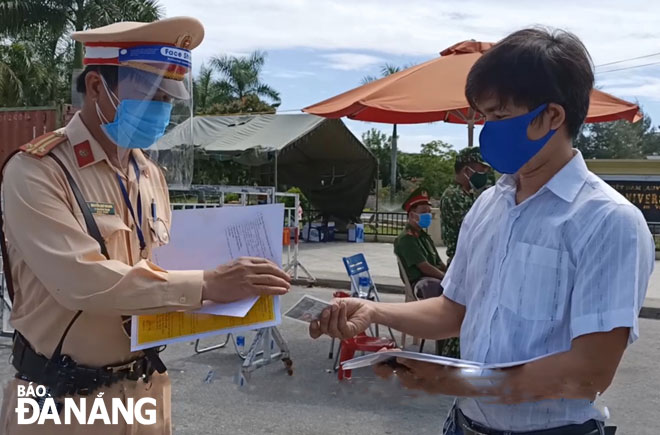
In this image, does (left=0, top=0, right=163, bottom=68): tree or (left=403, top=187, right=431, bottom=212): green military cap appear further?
(left=0, top=0, right=163, bottom=68): tree

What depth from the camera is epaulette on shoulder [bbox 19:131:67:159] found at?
178cm

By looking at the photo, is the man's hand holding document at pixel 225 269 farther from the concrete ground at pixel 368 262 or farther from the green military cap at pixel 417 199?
the concrete ground at pixel 368 262

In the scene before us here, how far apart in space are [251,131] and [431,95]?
1040cm

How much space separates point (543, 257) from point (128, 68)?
128 cm

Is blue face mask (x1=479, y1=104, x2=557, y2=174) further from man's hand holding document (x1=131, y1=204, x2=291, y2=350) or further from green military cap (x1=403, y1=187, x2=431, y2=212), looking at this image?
green military cap (x1=403, y1=187, x2=431, y2=212)

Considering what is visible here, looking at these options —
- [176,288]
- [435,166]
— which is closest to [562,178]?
[176,288]

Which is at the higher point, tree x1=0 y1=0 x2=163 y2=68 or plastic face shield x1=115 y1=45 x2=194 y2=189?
tree x1=0 y1=0 x2=163 y2=68

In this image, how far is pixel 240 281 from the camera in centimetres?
171

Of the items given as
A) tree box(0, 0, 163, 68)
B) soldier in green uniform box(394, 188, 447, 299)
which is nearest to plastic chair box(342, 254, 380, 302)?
soldier in green uniform box(394, 188, 447, 299)

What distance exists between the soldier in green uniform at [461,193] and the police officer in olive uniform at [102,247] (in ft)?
12.1

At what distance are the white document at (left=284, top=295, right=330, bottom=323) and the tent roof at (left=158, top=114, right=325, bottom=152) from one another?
12.7 m

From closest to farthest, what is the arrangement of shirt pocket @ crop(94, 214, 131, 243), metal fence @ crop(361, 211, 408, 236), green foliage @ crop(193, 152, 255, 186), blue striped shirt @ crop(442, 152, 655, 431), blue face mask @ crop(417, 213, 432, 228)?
blue striped shirt @ crop(442, 152, 655, 431), shirt pocket @ crop(94, 214, 131, 243), blue face mask @ crop(417, 213, 432, 228), green foliage @ crop(193, 152, 255, 186), metal fence @ crop(361, 211, 408, 236)

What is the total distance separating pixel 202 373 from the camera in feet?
18.5

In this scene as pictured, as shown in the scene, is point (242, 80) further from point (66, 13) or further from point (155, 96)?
point (155, 96)
